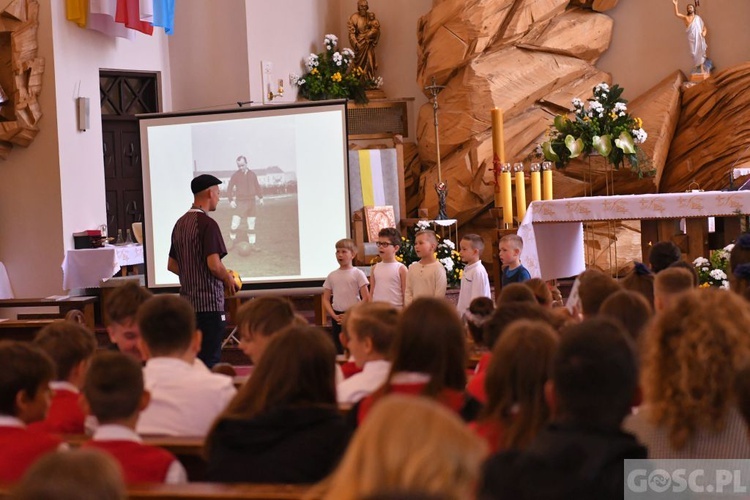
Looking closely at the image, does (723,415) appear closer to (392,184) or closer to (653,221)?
(653,221)

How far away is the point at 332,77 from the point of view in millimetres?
13273

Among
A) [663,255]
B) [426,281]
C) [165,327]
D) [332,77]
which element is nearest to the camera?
[165,327]

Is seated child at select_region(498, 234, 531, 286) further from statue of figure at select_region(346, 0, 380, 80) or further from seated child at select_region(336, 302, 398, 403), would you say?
statue of figure at select_region(346, 0, 380, 80)

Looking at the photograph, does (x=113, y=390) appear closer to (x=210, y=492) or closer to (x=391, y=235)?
(x=210, y=492)

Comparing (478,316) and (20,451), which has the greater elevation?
(478,316)

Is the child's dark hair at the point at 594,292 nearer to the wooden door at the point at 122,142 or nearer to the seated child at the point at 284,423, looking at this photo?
the seated child at the point at 284,423

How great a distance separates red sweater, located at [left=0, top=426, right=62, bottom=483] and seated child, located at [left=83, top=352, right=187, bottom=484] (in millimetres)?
101

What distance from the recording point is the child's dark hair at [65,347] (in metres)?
3.45

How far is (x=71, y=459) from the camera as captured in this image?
142 centimetres

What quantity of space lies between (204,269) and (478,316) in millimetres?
2881

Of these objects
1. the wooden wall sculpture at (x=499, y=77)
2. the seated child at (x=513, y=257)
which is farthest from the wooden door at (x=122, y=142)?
the seated child at (x=513, y=257)

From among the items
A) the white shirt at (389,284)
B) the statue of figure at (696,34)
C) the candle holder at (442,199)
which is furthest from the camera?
the statue of figure at (696,34)

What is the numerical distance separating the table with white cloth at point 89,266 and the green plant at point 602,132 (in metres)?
4.76

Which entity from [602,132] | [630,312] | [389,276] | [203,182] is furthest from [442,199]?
[630,312]
